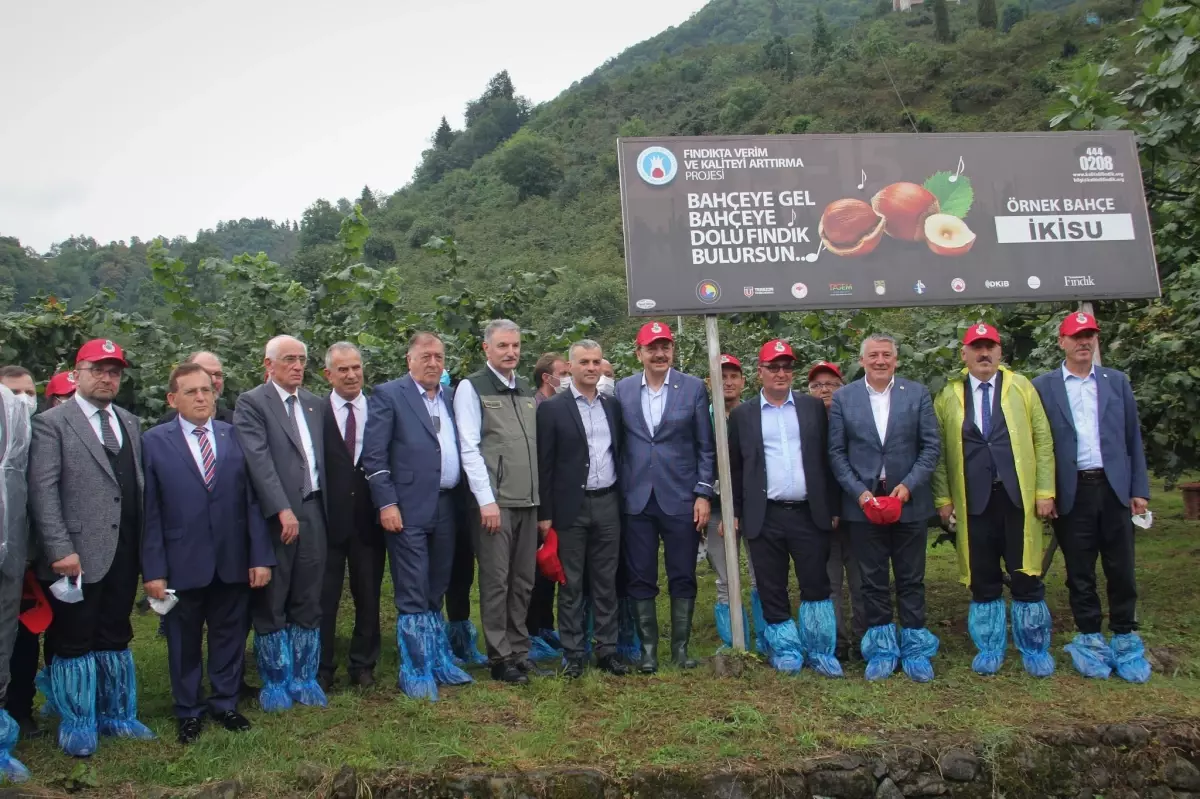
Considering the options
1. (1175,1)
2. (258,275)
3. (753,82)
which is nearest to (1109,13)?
(753,82)

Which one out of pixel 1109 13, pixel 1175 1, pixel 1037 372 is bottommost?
pixel 1037 372

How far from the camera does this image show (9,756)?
4148 mm

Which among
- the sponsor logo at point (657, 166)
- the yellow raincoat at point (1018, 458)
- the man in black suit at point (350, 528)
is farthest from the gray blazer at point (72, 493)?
the yellow raincoat at point (1018, 458)

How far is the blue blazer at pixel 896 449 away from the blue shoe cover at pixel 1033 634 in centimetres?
81

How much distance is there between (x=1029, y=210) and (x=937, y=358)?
1.22m

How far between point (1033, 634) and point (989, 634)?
24 centimetres

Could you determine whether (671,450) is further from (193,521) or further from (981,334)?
(193,521)

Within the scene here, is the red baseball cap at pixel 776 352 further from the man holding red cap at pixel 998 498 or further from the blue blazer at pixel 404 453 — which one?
the blue blazer at pixel 404 453

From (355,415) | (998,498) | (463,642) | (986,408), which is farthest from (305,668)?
(986,408)

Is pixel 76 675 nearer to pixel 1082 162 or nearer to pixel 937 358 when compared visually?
pixel 937 358

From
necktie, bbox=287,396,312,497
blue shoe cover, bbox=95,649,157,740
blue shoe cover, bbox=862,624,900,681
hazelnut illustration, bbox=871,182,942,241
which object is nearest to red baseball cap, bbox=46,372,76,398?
necktie, bbox=287,396,312,497

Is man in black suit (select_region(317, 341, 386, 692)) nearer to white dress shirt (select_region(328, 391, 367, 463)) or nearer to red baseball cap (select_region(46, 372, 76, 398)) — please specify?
white dress shirt (select_region(328, 391, 367, 463))

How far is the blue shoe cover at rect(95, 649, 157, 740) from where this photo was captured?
4.65 m

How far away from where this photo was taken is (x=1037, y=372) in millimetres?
7652
